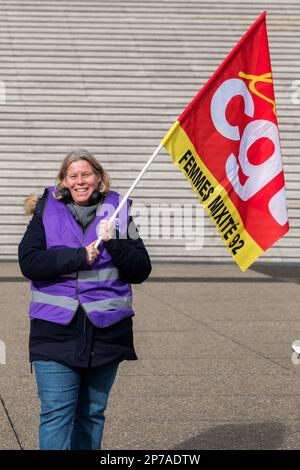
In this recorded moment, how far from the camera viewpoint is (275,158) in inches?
211

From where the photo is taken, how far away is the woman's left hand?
446 centimetres

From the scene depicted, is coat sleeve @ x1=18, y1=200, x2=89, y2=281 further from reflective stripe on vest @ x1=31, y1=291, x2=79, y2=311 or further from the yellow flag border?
the yellow flag border

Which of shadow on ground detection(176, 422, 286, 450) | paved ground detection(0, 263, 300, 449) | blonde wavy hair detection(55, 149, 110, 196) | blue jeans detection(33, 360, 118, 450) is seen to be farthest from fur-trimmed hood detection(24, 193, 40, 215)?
shadow on ground detection(176, 422, 286, 450)

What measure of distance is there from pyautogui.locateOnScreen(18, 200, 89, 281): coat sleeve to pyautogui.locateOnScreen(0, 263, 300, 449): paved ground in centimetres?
160

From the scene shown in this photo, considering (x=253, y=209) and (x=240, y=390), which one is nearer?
(x=253, y=209)

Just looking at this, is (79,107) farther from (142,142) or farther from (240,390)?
(240,390)

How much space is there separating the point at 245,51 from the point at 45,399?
6.11ft

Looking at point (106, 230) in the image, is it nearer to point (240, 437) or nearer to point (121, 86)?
point (240, 437)

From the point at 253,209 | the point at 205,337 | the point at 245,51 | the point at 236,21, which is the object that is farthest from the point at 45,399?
the point at 236,21

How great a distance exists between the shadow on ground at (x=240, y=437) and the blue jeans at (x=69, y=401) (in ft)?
4.25

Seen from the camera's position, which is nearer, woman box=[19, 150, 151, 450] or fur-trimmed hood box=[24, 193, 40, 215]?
woman box=[19, 150, 151, 450]
